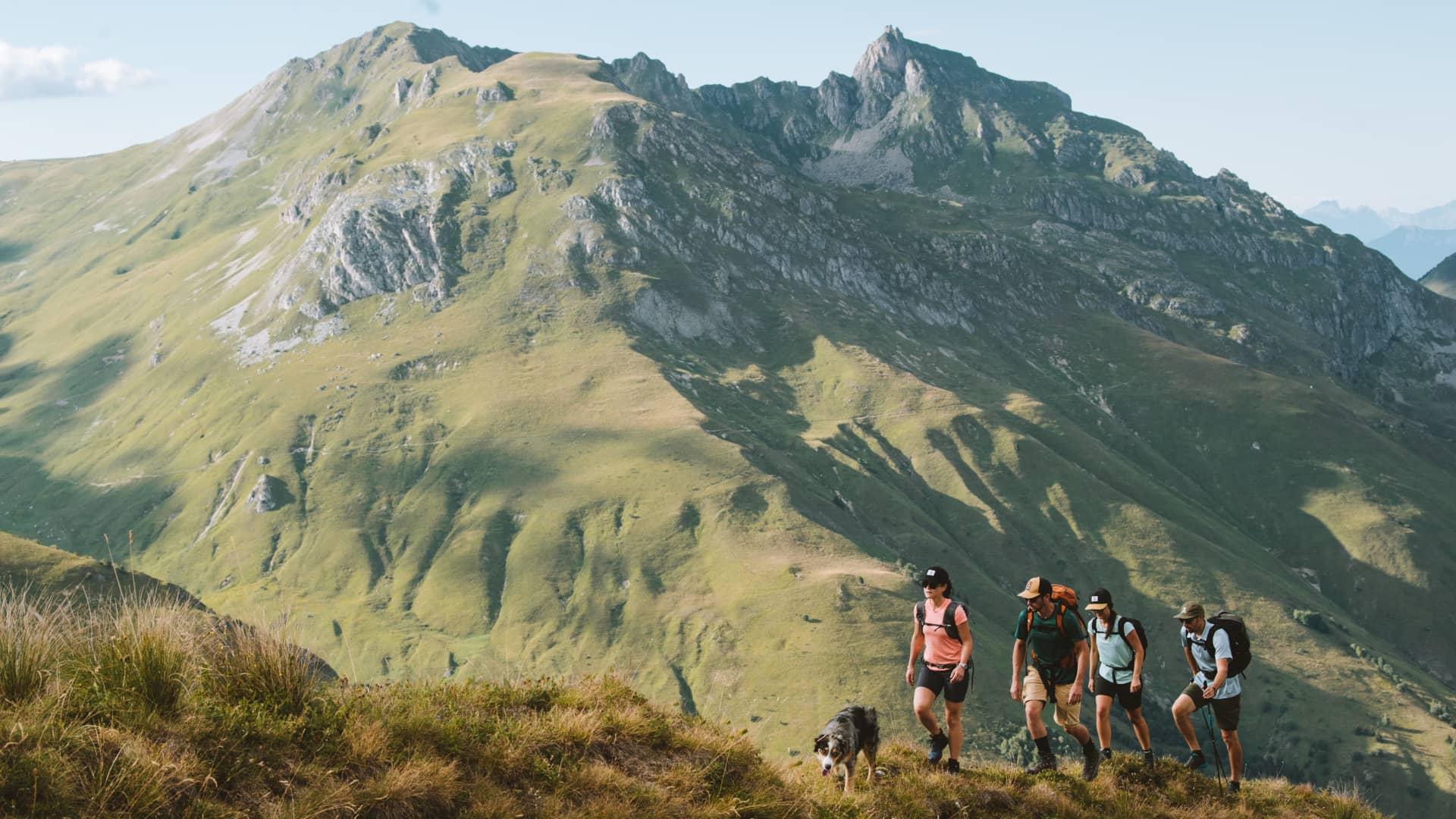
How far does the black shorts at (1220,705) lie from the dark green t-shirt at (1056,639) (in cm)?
347

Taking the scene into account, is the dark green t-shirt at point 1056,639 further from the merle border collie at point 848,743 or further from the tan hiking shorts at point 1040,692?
the merle border collie at point 848,743

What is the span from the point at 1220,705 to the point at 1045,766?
413cm

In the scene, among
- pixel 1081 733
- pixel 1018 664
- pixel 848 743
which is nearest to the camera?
pixel 848 743

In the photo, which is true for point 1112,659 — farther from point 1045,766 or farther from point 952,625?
point 952,625

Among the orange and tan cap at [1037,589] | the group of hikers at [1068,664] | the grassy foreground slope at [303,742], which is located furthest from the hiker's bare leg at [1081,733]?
the grassy foreground slope at [303,742]

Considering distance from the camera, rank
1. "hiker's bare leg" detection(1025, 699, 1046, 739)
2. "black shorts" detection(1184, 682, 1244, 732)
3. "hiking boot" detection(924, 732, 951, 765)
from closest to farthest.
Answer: "hiking boot" detection(924, 732, 951, 765) → "hiker's bare leg" detection(1025, 699, 1046, 739) → "black shorts" detection(1184, 682, 1244, 732)

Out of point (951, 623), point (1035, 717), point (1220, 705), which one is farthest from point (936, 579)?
point (1220, 705)

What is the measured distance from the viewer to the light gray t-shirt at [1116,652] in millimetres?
20891

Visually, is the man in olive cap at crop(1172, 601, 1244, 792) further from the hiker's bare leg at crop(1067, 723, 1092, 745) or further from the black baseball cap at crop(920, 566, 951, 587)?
the black baseball cap at crop(920, 566, 951, 587)

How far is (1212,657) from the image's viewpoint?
21484 mm

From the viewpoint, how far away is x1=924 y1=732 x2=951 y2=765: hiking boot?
766 inches

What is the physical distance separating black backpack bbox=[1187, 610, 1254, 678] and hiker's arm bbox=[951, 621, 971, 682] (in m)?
6.08

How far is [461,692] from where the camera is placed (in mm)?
15617

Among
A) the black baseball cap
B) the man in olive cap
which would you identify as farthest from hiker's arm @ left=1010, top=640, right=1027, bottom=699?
the man in olive cap
